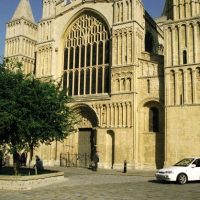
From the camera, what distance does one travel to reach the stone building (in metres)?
26.8

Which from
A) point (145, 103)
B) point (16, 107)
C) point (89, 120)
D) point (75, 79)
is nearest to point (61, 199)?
point (16, 107)

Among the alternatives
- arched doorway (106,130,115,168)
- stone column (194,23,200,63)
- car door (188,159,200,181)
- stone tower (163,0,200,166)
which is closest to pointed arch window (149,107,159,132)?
stone tower (163,0,200,166)

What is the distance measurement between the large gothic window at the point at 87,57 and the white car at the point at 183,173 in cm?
1467

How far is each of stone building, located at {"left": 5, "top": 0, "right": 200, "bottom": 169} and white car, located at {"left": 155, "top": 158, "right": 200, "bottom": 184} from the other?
715 centimetres

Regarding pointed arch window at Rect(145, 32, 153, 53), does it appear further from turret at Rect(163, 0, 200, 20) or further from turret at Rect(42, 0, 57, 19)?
turret at Rect(42, 0, 57, 19)

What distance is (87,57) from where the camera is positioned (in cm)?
3406

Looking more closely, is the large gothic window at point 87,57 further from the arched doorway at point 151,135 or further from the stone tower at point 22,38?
the stone tower at point 22,38

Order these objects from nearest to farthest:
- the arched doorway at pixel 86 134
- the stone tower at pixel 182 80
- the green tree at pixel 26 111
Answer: the green tree at pixel 26 111 → the stone tower at pixel 182 80 → the arched doorway at pixel 86 134

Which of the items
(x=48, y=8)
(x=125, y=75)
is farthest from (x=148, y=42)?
(x=48, y=8)

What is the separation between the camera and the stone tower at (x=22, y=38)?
40688 mm

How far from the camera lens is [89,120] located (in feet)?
107

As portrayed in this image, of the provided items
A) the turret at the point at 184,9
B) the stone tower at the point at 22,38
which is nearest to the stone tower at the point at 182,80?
the turret at the point at 184,9

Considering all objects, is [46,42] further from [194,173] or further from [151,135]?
[194,173]

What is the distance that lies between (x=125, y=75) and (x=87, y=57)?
5.62m
